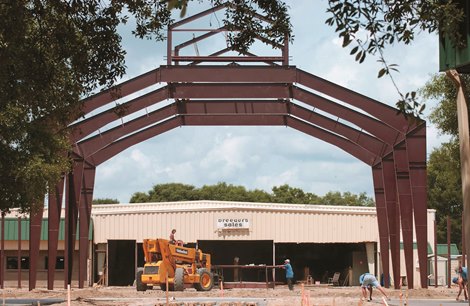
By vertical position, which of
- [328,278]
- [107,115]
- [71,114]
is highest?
[107,115]

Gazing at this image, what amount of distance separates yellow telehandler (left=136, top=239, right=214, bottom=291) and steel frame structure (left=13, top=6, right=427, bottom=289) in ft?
17.0

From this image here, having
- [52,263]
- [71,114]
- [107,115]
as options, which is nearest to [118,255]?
[52,263]

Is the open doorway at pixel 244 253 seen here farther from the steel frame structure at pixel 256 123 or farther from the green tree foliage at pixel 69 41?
the green tree foliage at pixel 69 41

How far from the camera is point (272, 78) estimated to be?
36.7 m

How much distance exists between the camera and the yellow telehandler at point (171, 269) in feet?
122

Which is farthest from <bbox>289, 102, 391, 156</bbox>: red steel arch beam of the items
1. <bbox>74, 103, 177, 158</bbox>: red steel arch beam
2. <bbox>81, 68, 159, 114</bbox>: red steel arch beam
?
<bbox>81, 68, 159, 114</bbox>: red steel arch beam

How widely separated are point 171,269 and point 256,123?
8409mm

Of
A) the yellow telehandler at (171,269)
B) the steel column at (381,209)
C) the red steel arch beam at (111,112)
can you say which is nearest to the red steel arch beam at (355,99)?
the red steel arch beam at (111,112)

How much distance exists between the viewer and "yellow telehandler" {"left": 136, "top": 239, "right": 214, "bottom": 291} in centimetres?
3722

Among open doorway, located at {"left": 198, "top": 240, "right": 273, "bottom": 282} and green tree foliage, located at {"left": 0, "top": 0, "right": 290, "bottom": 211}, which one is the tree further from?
green tree foliage, located at {"left": 0, "top": 0, "right": 290, "bottom": 211}

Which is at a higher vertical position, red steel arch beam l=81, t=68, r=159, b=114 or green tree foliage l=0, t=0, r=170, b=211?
red steel arch beam l=81, t=68, r=159, b=114

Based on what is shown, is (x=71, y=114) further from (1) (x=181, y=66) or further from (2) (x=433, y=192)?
(2) (x=433, y=192)

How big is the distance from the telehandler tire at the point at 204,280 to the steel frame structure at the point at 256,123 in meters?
6.31

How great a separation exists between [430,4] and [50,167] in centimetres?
2014
